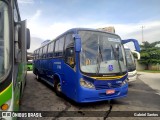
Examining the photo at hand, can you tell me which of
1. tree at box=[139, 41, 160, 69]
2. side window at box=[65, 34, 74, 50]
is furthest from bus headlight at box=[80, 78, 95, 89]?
tree at box=[139, 41, 160, 69]

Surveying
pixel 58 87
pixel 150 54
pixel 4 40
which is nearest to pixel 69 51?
pixel 58 87

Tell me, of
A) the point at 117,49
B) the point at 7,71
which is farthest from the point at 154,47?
the point at 7,71

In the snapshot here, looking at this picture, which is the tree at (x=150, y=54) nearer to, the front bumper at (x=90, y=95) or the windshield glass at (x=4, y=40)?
the front bumper at (x=90, y=95)

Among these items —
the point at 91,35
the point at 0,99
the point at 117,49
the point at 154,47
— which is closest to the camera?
the point at 0,99

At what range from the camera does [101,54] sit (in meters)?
6.68

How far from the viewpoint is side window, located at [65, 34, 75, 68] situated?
667 cm

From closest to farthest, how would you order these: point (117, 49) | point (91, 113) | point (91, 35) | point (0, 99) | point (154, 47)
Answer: point (0, 99) < point (91, 113) < point (91, 35) < point (117, 49) < point (154, 47)

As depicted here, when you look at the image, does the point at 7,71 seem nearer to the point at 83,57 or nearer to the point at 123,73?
the point at 83,57

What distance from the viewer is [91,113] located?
624 cm

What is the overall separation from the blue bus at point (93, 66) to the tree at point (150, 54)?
3297cm

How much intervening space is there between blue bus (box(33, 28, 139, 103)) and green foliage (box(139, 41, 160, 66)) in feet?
108

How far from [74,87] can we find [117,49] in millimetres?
2218

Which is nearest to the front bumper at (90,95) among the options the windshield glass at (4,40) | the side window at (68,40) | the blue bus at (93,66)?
the blue bus at (93,66)

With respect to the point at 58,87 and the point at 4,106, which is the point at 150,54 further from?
the point at 4,106
